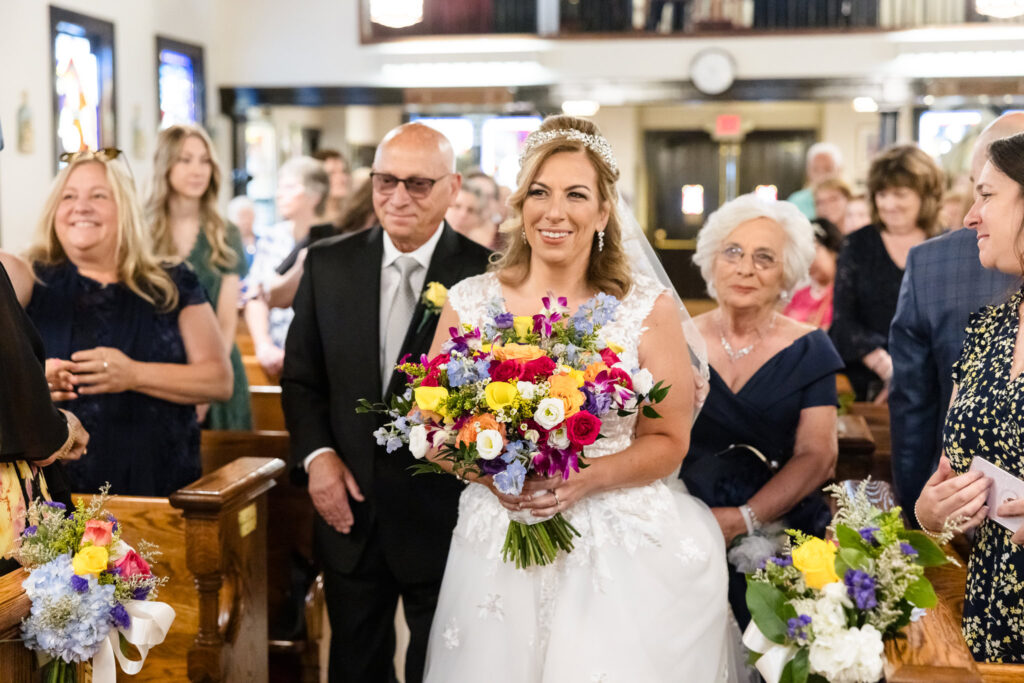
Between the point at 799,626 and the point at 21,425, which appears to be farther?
the point at 21,425

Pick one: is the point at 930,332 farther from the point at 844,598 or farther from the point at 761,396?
the point at 844,598

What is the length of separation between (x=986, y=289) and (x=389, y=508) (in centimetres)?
172

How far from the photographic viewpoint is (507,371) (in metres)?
2.27

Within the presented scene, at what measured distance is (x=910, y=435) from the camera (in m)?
3.11

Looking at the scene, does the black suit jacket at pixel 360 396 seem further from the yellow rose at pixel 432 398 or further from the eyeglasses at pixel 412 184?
the yellow rose at pixel 432 398

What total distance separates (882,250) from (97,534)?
3606 millimetres

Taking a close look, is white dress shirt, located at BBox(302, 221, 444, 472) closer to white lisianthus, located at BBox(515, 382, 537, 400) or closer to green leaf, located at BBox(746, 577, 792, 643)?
white lisianthus, located at BBox(515, 382, 537, 400)

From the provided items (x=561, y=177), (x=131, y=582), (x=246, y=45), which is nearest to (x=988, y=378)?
(x=561, y=177)

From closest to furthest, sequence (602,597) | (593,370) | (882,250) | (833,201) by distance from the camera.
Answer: (593,370) → (602,597) → (882,250) → (833,201)

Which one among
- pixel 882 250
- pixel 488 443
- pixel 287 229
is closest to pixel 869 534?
pixel 488 443

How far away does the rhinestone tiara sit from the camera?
2719 millimetres

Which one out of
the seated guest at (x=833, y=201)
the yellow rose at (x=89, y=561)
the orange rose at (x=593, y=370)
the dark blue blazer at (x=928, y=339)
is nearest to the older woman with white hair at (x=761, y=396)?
the dark blue blazer at (x=928, y=339)

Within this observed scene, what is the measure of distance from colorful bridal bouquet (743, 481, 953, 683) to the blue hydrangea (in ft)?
1.62

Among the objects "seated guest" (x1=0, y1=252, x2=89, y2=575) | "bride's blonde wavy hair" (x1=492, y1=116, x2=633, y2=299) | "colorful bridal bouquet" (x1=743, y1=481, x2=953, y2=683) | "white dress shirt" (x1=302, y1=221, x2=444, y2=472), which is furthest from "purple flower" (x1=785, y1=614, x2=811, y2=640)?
"white dress shirt" (x1=302, y1=221, x2=444, y2=472)
